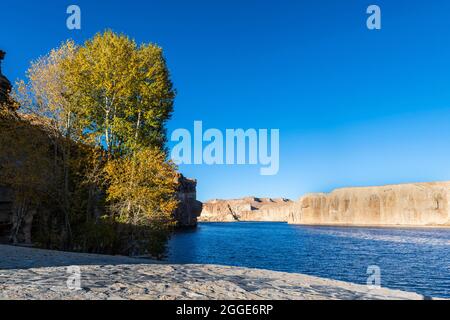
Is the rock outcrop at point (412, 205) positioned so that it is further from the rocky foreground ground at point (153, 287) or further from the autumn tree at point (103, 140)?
the rocky foreground ground at point (153, 287)

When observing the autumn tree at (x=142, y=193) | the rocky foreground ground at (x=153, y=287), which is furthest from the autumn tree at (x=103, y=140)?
the rocky foreground ground at (x=153, y=287)

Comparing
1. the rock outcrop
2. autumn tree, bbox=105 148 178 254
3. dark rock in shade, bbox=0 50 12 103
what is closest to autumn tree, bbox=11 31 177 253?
autumn tree, bbox=105 148 178 254

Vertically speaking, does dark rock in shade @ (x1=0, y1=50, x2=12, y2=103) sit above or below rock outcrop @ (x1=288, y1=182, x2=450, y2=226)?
above

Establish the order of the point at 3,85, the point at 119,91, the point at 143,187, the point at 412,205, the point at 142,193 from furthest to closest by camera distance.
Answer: the point at 412,205 < the point at 3,85 < the point at 119,91 < the point at 143,187 < the point at 142,193

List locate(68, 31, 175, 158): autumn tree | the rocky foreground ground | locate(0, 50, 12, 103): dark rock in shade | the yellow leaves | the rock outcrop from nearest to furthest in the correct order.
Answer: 1. the rocky foreground ground
2. the yellow leaves
3. locate(68, 31, 175, 158): autumn tree
4. locate(0, 50, 12, 103): dark rock in shade
5. the rock outcrop

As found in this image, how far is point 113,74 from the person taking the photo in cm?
3122

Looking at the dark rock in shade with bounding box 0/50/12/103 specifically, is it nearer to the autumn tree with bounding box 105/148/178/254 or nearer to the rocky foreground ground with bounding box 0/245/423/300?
the autumn tree with bounding box 105/148/178/254

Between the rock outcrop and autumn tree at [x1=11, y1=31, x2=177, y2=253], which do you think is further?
the rock outcrop

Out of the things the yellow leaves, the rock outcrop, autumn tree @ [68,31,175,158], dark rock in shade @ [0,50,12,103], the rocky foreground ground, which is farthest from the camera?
the rock outcrop

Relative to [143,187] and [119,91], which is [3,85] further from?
[143,187]

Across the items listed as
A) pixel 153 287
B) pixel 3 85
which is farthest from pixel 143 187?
pixel 3 85
